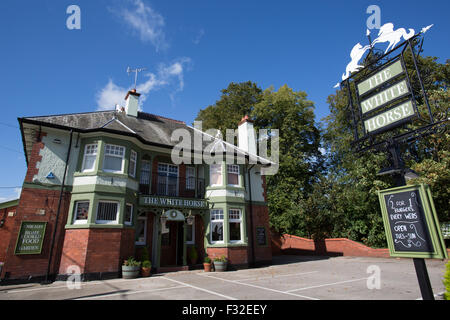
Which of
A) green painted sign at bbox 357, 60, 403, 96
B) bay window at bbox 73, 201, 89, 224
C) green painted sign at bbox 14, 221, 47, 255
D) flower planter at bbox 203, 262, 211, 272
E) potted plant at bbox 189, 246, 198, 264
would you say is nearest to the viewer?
green painted sign at bbox 357, 60, 403, 96

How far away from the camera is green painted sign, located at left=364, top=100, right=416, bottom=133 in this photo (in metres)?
5.75

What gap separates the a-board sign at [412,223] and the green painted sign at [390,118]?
5.38 feet

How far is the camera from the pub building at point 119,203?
11742 millimetres

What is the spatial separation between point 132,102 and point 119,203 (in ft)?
27.4

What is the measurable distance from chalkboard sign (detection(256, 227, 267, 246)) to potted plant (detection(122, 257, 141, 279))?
28.0 feet

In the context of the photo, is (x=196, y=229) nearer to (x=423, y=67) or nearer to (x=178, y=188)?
(x=178, y=188)

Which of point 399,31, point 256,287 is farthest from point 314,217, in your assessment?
point 399,31

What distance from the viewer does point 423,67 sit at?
889 inches

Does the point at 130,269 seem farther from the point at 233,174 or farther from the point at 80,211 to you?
the point at 233,174

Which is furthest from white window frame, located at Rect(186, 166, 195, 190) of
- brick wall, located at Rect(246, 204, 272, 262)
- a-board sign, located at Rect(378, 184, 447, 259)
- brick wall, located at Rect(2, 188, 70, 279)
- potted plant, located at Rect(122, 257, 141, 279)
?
a-board sign, located at Rect(378, 184, 447, 259)

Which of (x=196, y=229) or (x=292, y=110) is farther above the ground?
(x=292, y=110)

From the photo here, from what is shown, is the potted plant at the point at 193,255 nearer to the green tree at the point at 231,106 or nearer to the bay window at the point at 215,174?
the bay window at the point at 215,174

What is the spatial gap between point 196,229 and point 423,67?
24.4 meters

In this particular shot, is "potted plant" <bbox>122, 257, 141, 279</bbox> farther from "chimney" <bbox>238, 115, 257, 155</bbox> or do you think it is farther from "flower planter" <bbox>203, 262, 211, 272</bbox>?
"chimney" <bbox>238, 115, 257, 155</bbox>
